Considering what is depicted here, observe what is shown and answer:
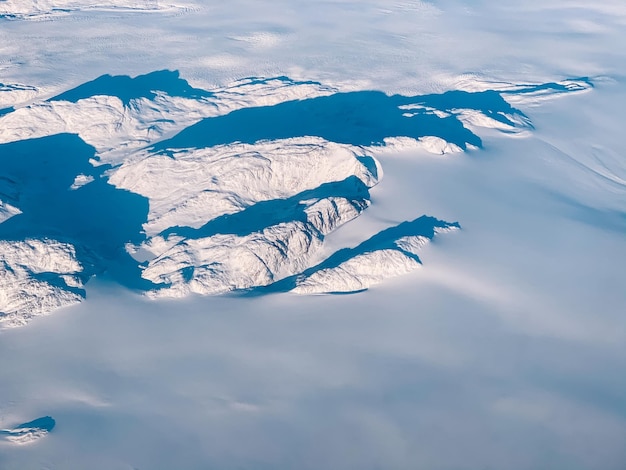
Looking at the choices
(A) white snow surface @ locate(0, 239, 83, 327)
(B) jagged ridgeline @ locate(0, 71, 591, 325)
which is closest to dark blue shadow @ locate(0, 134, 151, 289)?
(B) jagged ridgeline @ locate(0, 71, 591, 325)

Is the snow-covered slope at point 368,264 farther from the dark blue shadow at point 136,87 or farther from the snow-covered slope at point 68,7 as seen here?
the snow-covered slope at point 68,7

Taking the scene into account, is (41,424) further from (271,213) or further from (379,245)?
(379,245)

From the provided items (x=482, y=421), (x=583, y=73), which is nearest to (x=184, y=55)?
(x=583, y=73)

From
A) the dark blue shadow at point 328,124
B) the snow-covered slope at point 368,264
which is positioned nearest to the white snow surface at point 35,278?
the snow-covered slope at point 368,264

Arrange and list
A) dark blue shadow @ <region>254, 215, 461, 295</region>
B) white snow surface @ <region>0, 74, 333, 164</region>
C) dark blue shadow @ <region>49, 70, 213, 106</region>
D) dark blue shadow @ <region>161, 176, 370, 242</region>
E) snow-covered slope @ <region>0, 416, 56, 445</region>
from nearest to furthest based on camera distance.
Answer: snow-covered slope @ <region>0, 416, 56, 445</region> → dark blue shadow @ <region>254, 215, 461, 295</region> → dark blue shadow @ <region>161, 176, 370, 242</region> → white snow surface @ <region>0, 74, 333, 164</region> → dark blue shadow @ <region>49, 70, 213, 106</region>

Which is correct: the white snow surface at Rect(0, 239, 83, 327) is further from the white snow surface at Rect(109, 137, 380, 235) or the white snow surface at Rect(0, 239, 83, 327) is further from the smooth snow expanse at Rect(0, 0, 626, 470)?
the white snow surface at Rect(109, 137, 380, 235)

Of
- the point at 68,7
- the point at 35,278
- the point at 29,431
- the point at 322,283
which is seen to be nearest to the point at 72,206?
the point at 35,278
